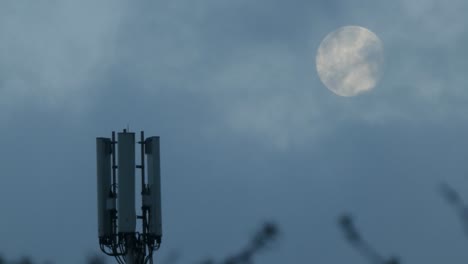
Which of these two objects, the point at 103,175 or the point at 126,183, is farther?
the point at 103,175

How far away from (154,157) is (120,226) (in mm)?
2461

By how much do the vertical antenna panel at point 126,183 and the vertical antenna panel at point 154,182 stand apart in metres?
0.66

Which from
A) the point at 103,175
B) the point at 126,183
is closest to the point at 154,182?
the point at 126,183

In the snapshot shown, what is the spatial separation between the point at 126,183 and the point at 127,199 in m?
0.50

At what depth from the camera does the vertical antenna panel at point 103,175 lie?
84.6ft

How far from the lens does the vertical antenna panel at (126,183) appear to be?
82.1ft

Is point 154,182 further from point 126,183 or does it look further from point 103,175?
point 103,175

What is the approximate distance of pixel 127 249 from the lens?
24922mm

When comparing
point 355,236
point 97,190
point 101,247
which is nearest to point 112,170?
point 97,190

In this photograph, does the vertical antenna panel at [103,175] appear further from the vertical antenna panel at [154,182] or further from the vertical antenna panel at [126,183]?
the vertical antenna panel at [154,182]

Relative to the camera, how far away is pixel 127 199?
2519 cm

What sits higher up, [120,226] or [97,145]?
[97,145]

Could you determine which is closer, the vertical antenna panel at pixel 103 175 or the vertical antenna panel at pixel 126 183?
the vertical antenna panel at pixel 126 183

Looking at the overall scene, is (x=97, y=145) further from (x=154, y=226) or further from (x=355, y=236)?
(x=355, y=236)
